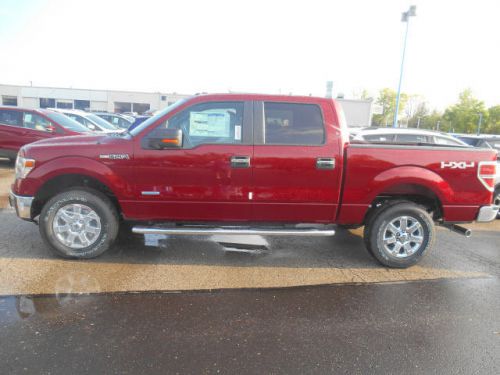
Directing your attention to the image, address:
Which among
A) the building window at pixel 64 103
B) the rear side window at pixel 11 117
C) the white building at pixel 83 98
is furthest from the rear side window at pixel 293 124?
the building window at pixel 64 103

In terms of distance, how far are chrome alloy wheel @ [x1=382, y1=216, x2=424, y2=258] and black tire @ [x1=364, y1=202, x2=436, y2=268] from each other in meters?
0.02

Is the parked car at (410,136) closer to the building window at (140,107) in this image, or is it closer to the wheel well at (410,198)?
the wheel well at (410,198)

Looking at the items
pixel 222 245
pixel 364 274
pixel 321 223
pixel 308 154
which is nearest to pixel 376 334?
pixel 364 274

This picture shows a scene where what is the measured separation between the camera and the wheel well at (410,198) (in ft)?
13.7

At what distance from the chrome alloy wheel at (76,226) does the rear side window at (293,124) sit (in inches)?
88.3

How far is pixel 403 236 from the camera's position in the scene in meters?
4.21

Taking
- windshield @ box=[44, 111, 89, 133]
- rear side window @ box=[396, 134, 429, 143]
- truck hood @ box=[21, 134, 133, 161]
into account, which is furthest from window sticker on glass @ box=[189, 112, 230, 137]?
windshield @ box=[44, 111, 89, 133]

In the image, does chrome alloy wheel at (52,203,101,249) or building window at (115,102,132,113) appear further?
building window at (115,102,132,113)

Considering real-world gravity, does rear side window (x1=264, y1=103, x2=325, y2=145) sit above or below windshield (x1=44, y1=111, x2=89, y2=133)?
above

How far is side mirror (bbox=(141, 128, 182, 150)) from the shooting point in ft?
12.1

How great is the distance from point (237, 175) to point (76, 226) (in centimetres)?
198

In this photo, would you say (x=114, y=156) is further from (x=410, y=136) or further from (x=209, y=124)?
(x=410, y=136)

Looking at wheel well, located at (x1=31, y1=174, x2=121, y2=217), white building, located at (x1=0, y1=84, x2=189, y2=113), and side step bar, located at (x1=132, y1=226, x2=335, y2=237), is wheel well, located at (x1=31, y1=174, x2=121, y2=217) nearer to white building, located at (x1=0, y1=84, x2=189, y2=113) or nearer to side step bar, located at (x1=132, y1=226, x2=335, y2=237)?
side step bar, located at (x1=132, y1=226, x2=335, y2=237)

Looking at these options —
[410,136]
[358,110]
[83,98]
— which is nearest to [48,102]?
[83,98]
